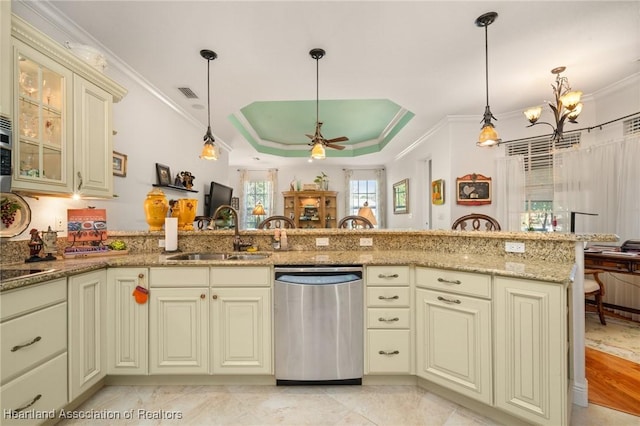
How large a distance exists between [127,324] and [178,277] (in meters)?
0.48

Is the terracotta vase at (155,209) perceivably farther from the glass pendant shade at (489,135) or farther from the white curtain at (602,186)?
the white curtain at (602,186)

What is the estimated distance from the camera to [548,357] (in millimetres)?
1415

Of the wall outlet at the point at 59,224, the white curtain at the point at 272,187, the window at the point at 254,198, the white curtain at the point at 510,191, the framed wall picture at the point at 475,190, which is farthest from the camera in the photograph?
the window at the point at 254,198

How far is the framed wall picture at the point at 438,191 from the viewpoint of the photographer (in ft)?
14.4

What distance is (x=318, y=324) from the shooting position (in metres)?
1.86

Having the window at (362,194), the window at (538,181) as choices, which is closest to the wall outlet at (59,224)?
the window at (538,181)

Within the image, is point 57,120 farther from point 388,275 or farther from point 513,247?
point 513,247

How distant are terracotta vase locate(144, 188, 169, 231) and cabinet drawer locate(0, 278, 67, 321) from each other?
36.1 inches

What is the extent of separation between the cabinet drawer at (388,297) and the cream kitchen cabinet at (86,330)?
181 centimetres

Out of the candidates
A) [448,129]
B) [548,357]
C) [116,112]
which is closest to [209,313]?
[548,357]

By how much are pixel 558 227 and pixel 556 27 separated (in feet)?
8.69

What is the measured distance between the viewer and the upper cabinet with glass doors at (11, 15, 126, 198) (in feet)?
5.06

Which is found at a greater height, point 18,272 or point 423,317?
point 18,272

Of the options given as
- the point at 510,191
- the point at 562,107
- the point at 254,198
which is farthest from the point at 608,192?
Answer: the point at 254,198
